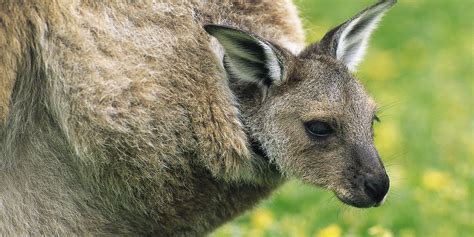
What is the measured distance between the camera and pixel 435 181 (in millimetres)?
8922

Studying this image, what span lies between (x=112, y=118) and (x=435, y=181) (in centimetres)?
406

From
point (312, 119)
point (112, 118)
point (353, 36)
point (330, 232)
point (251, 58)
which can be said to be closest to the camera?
point (112, 118)

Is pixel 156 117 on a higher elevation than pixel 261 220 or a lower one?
higher

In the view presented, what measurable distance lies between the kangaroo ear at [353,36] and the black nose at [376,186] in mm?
840

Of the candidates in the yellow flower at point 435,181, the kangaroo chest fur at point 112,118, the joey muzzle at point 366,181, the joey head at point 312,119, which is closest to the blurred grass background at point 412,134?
the yellow flower at point 435,181

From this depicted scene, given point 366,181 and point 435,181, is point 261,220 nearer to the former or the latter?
point 435,181

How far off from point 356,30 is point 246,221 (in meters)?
2.64

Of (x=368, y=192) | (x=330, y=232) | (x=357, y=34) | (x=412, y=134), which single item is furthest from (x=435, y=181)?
→ (x=368, y=192)

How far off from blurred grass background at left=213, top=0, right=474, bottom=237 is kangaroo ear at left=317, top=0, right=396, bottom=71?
0.78m

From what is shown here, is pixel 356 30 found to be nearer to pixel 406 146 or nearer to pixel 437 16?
pixel 406 146

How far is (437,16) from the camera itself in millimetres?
15297

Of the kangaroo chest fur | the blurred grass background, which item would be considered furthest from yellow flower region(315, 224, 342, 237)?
the kangaroo chest fur

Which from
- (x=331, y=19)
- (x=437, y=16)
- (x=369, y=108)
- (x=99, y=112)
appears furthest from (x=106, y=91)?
(x=437, y=16)

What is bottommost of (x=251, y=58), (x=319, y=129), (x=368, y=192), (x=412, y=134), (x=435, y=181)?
(x=412, y=134)
